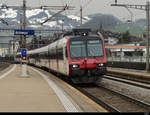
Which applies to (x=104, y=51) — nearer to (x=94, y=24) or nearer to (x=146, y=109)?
(x=146, y=109)

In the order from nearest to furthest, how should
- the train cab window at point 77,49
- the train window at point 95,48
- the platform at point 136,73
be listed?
1. the train cab window at point 77,49
2. the train window at point 95,48
3. the platform at point 136,73

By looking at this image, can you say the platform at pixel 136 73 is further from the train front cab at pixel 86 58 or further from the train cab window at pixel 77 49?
the train cab window at pixel 77 49

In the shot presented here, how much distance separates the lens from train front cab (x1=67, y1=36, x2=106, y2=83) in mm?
18312

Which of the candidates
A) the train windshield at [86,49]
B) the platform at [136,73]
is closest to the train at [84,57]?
the train windshield at [86,49]

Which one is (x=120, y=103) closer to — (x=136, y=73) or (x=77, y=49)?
(x=77, y=49)

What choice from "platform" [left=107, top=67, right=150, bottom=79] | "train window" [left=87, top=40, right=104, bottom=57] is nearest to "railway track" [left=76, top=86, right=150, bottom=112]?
"train window" [left=87, top=40, right=104, bottom=57]

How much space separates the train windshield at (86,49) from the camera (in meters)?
18.7

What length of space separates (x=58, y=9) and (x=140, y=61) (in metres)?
15.8

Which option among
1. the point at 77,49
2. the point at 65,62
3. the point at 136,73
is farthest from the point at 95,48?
the point at 136,73

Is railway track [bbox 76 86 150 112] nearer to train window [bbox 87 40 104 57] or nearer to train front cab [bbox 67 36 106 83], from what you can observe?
train front cab [bbox 67 36 106 83]

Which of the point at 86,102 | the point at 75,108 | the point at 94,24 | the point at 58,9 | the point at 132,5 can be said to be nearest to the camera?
the point at 75,108

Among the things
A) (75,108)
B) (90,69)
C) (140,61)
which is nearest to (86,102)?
(75,108)

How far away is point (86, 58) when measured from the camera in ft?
60.7

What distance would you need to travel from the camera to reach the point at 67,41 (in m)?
19.0
